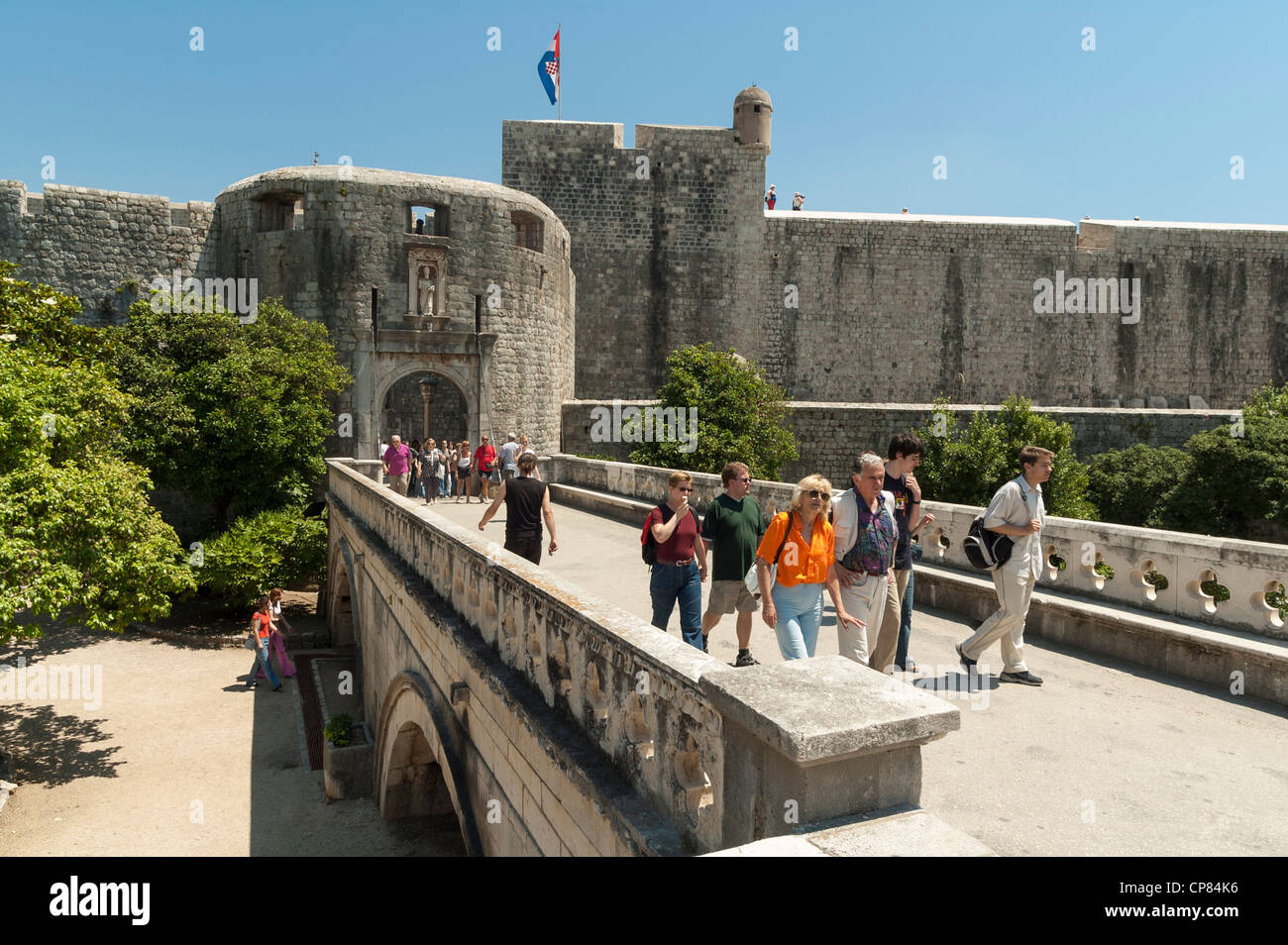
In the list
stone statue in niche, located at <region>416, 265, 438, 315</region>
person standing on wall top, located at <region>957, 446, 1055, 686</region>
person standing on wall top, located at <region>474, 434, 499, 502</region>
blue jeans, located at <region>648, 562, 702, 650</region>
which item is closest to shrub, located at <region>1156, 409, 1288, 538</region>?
person standing on wall top, located at <region>474, 434, 499, 502</region>

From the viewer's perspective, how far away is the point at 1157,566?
7.11 metres

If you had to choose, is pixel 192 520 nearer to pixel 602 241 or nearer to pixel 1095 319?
pixel 602 241

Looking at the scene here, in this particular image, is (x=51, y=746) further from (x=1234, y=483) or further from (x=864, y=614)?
(x=1234, y=483)

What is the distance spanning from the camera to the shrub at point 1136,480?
885 inches

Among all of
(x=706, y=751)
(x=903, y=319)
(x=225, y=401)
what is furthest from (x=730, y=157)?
(x=706, y=751)

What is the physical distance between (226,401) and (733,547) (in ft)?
56.7

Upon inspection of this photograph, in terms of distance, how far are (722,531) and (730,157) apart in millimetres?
26539

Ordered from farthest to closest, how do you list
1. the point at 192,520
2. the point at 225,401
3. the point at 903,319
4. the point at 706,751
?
the point at 903,319 → the point at 192,520 → the point at 225,401 → the point at 706,751

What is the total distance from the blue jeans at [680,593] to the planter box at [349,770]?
8300mm

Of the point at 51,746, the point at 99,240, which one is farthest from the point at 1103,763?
the point at 99,240

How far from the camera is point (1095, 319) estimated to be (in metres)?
Result: 33.3

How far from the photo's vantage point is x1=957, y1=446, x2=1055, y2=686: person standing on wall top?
5.83 metres

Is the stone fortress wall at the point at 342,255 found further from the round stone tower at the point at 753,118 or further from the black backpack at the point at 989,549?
the black backpack at the point at 989,549

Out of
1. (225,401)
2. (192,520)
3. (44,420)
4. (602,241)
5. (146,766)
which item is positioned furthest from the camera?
(602,241)
